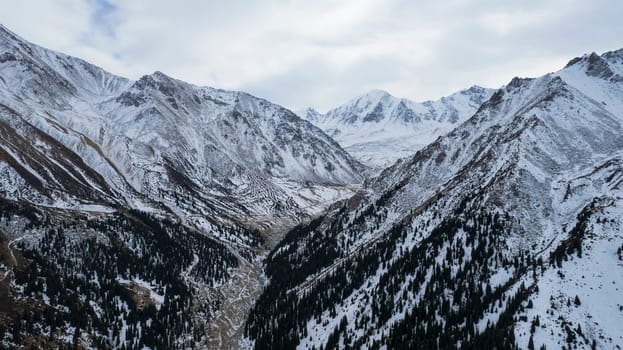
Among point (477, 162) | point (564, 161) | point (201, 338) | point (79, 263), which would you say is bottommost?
point (201, 338)

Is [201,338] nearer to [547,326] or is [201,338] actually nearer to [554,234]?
[547,326]

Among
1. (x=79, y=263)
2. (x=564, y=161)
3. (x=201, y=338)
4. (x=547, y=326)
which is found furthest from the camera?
(x=564, y=161)

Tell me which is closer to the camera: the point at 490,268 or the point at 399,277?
the point at 490,268

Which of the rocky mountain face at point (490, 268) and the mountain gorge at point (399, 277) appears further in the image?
the mountain gorge at point (399, 277)

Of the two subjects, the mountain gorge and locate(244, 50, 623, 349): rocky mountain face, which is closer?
locate(244, 50, 623, 349): rocky mountain face

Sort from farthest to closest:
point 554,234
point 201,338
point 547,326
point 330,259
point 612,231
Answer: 1. point 330,259
2. point 201,338
3. point 554,234
4. point 612,231
5. point 547,326

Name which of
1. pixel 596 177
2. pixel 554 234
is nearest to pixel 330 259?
pixel 554 234

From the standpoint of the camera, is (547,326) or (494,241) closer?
(547,326)

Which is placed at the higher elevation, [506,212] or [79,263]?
[79,263]
